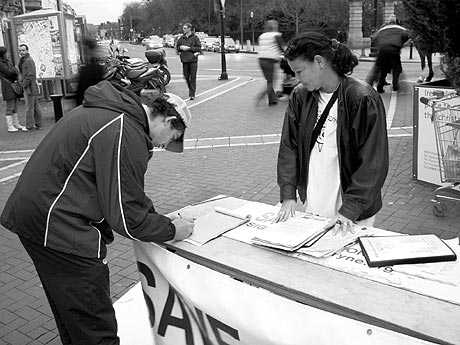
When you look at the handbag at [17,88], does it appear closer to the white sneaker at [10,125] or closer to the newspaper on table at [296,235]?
the white sneaker at [10,125]

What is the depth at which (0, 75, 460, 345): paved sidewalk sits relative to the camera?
149 inches

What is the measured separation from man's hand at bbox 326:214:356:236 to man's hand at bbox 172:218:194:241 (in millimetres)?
698

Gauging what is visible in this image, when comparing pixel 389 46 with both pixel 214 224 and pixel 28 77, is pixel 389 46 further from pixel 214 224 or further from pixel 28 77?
pixel 214 224

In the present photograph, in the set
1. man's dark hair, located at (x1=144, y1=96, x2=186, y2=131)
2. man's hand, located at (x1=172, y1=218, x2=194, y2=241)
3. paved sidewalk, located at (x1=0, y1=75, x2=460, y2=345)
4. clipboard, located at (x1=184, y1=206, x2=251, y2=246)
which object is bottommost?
paved sidewalk, located at (x1=0, y1=75, x2=460, y2=345)

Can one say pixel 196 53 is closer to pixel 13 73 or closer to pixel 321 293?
pixel 13 73

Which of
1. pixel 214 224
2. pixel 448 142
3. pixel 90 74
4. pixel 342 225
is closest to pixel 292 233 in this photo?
pixel 342 225

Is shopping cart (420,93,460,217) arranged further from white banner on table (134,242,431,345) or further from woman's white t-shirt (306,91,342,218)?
white banner on table (134,242,431,345)

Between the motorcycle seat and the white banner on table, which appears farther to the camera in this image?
the motorcycle seat

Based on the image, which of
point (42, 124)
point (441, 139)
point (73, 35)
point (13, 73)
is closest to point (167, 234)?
point (441, 139)

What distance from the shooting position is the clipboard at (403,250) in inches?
82.4

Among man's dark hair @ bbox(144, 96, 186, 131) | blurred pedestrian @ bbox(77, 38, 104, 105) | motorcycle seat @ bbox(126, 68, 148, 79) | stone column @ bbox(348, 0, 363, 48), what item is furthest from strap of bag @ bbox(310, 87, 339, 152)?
stone column @ bbox(348, 0, 363, 48)

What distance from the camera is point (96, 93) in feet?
7.55

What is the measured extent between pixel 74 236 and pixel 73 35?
12725mm

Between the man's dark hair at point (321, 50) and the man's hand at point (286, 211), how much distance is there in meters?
0.76
